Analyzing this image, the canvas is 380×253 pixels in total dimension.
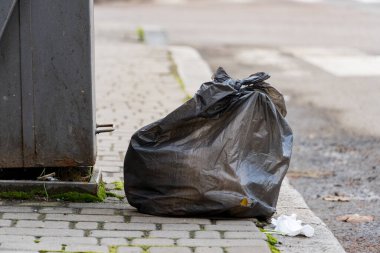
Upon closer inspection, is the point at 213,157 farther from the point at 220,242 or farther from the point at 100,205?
the point at 100,205

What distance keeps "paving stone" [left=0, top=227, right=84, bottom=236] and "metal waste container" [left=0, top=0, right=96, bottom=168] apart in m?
0.61

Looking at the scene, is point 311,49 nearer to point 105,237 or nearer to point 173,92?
point 173,92

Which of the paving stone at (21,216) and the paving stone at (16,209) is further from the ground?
the paving stone at (16,209)

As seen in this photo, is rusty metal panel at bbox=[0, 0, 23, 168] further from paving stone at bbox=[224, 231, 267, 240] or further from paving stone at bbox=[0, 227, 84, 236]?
paving stone at bbox=[224, 231, 267, 240]

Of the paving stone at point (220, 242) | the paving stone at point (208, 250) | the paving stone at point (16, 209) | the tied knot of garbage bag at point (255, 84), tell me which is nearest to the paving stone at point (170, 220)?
the paving stone at point (220, 242)

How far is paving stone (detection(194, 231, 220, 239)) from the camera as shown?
A: 468 centimetres

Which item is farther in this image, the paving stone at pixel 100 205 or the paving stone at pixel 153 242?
the paving stone at pixel 100 205

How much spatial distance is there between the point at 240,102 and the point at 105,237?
110cm

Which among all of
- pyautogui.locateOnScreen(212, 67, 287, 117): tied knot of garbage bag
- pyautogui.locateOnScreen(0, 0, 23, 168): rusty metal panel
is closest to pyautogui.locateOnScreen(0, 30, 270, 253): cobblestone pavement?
pyautogui.locateOnScreen(0, 0, 23, 168): rusty metal panel

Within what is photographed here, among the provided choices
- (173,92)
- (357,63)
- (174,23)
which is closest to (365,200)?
(173,92)

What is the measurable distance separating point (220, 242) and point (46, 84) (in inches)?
56.7

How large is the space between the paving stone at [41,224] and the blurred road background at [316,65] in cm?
169

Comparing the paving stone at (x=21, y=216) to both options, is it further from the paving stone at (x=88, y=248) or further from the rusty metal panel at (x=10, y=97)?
the paving stone at (x=88, y=248)

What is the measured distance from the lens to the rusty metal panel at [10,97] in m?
5.09
